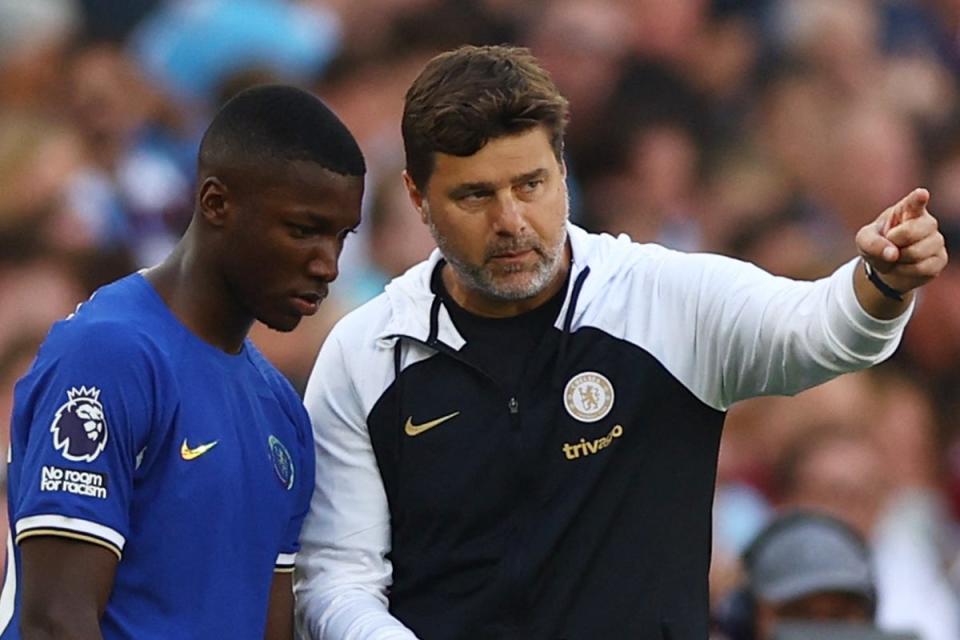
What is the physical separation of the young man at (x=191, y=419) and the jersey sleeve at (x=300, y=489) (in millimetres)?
14

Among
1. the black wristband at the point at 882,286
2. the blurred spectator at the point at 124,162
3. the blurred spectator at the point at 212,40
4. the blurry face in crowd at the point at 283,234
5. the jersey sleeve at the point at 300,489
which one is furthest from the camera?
the blurred spectator at the point at 212,40

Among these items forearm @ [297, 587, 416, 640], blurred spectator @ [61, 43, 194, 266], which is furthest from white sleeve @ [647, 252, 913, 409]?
blurred spectator @ [61, 43, 194, 266]

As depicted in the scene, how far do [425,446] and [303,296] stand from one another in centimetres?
44

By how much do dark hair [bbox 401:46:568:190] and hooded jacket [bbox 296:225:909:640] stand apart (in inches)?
11.9

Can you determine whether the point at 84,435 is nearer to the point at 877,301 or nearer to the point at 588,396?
the point at 588,396

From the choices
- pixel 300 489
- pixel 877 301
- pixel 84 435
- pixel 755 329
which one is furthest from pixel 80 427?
pixel 877 301

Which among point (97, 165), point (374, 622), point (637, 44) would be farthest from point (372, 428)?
point (637, 44)

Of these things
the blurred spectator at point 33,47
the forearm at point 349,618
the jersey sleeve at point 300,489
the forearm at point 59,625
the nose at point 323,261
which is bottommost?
the forearm at point 59,625

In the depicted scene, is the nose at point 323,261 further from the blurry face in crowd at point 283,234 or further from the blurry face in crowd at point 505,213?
the blurry face in crowd at point 505,213

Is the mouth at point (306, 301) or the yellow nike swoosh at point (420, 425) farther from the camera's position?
the yellow nike swoosh at point (420, 425)

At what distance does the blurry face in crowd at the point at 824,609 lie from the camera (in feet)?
18.1

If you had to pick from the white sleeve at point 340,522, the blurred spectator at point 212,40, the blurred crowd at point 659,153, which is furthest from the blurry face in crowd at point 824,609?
the blurred spectator at point 212,40

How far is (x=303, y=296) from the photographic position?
3.71 metres

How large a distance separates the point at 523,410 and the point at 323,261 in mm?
517
